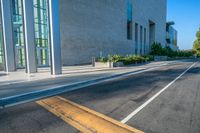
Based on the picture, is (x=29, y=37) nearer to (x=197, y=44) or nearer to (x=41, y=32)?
(x=41, y=32)

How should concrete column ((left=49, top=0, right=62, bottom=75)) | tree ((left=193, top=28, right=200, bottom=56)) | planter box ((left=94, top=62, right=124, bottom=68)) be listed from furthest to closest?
tree ((left=193, top=28, right=200, bottom=56)), planter box ((left=94, top=62, right=124, bottom=68)), concrete column ((left=49, top=0, right=62, bottom=75))

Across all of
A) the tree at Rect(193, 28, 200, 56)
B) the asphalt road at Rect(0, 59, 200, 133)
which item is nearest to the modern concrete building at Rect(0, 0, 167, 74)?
the asphalt road at Rect(0, 59, 200, 133)

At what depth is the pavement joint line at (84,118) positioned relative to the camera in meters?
3.82

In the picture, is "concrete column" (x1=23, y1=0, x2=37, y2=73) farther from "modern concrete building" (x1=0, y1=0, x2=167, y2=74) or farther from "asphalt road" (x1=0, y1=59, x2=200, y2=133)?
"asphalt road" (x1=0, y1=59, x2=200, y2=133)

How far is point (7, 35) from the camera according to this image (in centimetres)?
1553

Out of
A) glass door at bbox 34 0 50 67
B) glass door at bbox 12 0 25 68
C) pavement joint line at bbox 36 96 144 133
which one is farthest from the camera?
glass door at bbox 34 0 50 67

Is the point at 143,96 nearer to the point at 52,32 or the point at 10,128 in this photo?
the point at 10,128

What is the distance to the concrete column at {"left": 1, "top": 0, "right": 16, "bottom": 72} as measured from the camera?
1541 centimetres

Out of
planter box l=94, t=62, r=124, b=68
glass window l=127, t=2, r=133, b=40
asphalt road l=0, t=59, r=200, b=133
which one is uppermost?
glass window l=127, t=2, r=133, b=40

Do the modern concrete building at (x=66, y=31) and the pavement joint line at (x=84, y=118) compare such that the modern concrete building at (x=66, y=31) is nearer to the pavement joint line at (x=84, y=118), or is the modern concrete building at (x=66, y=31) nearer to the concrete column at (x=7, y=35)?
the concrete column at (x=7, y=35)

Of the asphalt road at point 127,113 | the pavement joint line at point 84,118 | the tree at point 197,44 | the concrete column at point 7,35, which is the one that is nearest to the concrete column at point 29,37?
the concrete column at point 7,35

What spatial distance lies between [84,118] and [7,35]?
49.0 ft

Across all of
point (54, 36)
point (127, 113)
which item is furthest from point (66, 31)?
point (127, 113)

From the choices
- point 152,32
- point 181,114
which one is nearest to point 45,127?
point 181,114
